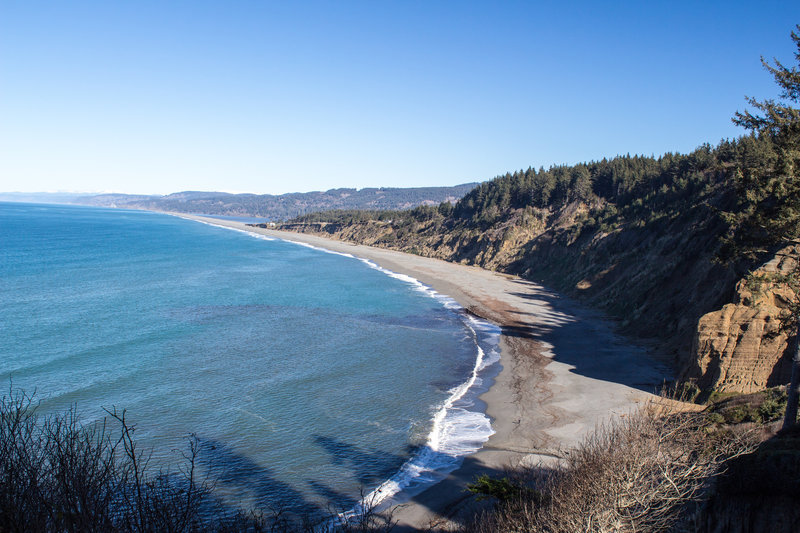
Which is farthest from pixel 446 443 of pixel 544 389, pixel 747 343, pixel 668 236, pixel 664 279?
pixel 668 236

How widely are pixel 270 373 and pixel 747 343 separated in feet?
81.0

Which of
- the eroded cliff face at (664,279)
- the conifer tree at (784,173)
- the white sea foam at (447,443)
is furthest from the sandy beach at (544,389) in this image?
the conifer tree at (784,173)

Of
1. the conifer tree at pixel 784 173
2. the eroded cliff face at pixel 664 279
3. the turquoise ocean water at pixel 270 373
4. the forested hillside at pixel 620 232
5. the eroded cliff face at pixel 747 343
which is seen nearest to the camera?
the conifer tree at pixel 784 173

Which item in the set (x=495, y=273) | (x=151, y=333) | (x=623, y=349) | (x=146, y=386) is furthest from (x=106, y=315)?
(x=495, y=273)

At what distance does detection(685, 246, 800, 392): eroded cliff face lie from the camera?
69.6 ft

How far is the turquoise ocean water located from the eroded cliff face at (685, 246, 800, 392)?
35.9ft

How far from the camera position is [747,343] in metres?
21.8

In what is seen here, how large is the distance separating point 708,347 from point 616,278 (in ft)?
105

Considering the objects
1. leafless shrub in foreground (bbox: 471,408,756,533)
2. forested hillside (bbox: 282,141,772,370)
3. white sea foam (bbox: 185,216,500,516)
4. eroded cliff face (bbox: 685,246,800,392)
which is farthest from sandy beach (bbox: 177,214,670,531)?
leafless shrub in foreground (bbox: 471,408,756,533)

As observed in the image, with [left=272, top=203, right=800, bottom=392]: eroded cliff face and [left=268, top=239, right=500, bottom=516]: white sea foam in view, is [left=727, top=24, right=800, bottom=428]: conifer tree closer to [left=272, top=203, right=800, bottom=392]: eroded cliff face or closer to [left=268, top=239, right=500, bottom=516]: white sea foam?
[left=272, top=203, right=800, bottom=392]: eroded cliff face

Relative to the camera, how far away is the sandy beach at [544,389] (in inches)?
671

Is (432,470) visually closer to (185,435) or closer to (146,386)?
(185,435)

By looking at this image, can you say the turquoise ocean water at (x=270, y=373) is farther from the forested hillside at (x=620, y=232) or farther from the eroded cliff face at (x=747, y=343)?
the forested hillside at (x=620, y=232)

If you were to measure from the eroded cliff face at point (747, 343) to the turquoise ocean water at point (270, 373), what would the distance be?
35.9ft
